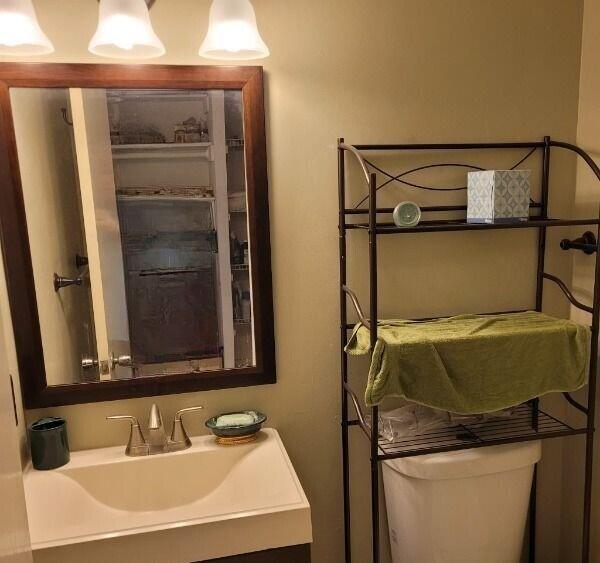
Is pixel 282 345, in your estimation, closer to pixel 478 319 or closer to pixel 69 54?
pixel 478 319

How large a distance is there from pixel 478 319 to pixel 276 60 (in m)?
0.92

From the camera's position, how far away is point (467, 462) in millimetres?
1547

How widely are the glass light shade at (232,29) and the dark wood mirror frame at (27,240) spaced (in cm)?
11

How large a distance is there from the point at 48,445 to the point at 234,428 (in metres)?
0.48

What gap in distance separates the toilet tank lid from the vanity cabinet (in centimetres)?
42

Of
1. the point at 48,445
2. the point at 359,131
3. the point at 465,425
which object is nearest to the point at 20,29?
the point at 359,131

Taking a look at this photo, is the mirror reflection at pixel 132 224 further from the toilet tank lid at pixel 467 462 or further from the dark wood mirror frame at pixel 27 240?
the toilet tank lid at pixel 467 462

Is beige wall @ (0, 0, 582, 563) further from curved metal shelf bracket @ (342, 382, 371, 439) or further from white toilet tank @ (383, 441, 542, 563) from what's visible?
white toilet tank @ (383, 441, 542, 563)

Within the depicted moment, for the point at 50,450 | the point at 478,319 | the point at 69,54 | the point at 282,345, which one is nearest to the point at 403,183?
the point at 478,319

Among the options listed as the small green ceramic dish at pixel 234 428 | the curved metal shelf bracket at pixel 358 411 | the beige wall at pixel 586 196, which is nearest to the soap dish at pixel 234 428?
the small green ceramic dish at pixel 234 428

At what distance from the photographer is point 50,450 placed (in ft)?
4.75

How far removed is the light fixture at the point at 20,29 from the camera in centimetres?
123

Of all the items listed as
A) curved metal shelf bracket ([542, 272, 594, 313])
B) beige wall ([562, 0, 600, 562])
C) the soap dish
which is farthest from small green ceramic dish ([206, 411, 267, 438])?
beige wall ([562, 0, 600, 562])

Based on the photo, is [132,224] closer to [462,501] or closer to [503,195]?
[503,195]
